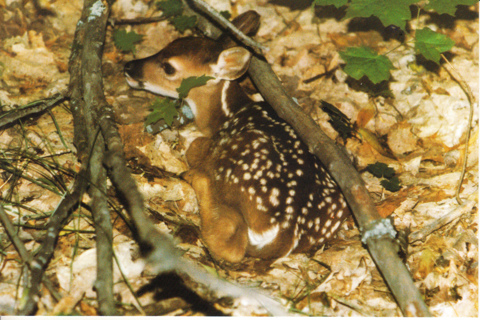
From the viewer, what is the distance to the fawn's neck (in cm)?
340

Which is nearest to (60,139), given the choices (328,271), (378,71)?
Answer: (328,271)

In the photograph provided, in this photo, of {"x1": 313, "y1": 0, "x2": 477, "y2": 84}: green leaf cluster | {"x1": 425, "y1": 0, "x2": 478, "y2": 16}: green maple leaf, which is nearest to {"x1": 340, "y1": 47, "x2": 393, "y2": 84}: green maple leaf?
{"x1": 313, "y1": 0, "x2": 477, "y2": 84}: green leaf cluster

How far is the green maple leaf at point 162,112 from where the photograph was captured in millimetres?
2992

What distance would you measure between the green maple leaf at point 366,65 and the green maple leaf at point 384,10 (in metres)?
0.23

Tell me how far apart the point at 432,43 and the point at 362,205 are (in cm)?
139

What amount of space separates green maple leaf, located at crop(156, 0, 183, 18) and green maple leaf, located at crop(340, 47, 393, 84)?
1.62 m

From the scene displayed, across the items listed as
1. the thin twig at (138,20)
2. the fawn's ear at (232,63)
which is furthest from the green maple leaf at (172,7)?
the fawn's ear at (232,63)

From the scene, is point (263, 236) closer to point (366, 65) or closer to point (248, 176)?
point (248, 176)

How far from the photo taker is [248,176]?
8.53 ft

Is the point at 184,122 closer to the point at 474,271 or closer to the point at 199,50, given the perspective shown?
the point at 199,50

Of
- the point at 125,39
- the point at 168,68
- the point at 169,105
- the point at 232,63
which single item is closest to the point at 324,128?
the point at 232,63

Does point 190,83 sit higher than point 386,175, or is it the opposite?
point 190,83

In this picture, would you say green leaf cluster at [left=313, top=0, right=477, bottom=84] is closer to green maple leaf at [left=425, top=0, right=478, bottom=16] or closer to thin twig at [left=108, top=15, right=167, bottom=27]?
green maple leaf at [left=425, top=0, right=478, bottom=16]

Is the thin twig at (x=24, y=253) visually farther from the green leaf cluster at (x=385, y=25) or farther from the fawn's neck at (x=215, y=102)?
the green leaf cluster at (x=385, y=25)
